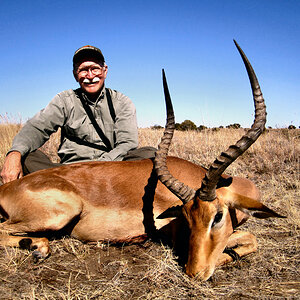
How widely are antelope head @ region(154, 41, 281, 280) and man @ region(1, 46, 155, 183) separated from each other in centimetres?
213

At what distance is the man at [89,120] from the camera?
510 centimetres

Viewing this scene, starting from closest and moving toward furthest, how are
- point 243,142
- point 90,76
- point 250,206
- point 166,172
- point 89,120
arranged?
point 243,142, point 250,206, point 166,172, point 90,76, point 89,120

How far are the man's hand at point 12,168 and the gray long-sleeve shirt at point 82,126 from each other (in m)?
0.53

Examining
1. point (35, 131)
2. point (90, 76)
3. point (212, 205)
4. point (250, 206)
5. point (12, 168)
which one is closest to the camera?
point (212, 205)

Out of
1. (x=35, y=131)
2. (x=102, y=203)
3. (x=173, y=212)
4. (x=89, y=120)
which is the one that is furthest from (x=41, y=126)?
(x=173, y=212)

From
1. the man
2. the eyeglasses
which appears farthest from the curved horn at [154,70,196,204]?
the eyeglasses

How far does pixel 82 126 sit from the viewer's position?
5.29m

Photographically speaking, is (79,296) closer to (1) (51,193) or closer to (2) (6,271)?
(2) (6,271)

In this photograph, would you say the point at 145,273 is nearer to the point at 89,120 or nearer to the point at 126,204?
the point at 126,204

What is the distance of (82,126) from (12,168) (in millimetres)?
1446

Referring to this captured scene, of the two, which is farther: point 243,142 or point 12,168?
point 12,168

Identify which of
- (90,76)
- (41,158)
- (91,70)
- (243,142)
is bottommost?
(41,158)

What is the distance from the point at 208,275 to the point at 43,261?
1.83m

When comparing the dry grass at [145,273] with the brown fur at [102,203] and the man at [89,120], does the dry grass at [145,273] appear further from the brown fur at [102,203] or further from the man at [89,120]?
the man at [89,120]
